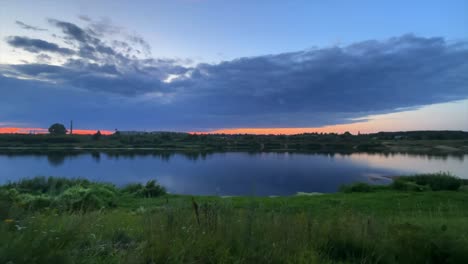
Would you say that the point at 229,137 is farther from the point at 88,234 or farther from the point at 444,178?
the point at 88,234

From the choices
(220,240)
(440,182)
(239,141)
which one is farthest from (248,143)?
(220,240)

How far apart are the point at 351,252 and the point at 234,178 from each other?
115 feet

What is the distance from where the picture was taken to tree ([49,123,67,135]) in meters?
110

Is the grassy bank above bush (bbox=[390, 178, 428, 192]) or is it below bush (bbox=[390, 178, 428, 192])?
above

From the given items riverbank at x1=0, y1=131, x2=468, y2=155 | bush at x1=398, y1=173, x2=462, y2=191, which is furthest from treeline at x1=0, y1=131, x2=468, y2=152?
bush at x1=398, y1=173, x2=462, y2=191

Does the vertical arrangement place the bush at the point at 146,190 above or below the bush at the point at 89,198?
below

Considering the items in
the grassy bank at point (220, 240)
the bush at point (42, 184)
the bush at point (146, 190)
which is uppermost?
the grassy bank at point (220, 240)

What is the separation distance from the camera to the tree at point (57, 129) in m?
110

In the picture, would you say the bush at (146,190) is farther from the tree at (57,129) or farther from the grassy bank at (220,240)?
the tree at (57,129)

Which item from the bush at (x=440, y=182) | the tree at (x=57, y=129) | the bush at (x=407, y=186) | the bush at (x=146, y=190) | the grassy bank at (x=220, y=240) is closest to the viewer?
A: the grassy bank at (x=220, y=240)

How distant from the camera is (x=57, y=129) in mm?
112938

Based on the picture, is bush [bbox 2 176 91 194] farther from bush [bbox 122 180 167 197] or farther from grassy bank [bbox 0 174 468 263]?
grassy bank [bbox 0 174 468 263]

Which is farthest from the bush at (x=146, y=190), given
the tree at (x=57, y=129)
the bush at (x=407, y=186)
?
the tree at (x=57, y=129)

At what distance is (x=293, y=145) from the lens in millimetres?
113312
